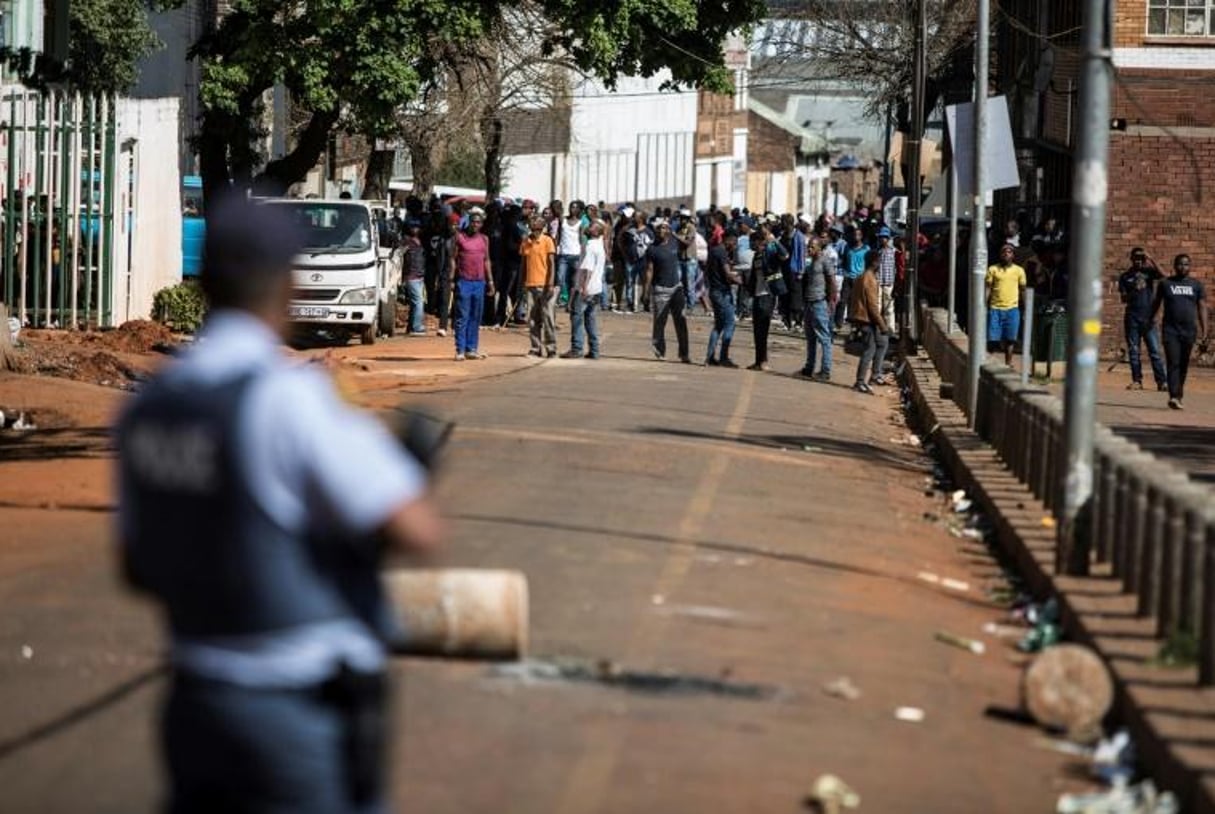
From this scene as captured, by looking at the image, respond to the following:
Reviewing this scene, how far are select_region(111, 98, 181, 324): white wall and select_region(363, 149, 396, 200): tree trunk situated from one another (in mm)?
13459

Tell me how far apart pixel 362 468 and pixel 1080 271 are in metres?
8.75

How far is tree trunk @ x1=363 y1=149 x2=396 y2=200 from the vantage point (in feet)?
147

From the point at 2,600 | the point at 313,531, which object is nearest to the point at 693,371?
the point at 2,600

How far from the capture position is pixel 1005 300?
30.2 meters

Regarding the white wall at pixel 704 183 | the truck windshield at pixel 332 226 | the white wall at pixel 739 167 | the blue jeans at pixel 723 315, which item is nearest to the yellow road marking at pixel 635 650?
the blue jeans at pixel 723 315

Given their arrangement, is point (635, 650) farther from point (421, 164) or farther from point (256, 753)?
point (421, 164)

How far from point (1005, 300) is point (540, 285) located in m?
6.05

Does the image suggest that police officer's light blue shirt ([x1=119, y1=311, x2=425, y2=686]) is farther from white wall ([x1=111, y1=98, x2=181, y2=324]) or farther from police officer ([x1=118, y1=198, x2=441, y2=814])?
white wall ([x1=111, y1=98, x2=181, y2=324])

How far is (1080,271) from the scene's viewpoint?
12.5 m

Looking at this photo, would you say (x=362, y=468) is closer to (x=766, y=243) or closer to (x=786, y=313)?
(x=766, y=243)

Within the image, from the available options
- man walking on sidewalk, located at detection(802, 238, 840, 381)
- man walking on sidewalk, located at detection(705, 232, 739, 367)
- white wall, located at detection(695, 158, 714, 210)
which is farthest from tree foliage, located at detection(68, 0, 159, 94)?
white wall, located at detection(695, 158, 714, 210)

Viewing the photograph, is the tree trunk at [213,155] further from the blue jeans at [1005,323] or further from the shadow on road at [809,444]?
the shadow on road at [809,444]

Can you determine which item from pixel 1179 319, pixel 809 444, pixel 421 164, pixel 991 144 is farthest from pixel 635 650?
pixel 421 164

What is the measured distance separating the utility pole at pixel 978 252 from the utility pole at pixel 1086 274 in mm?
7907
